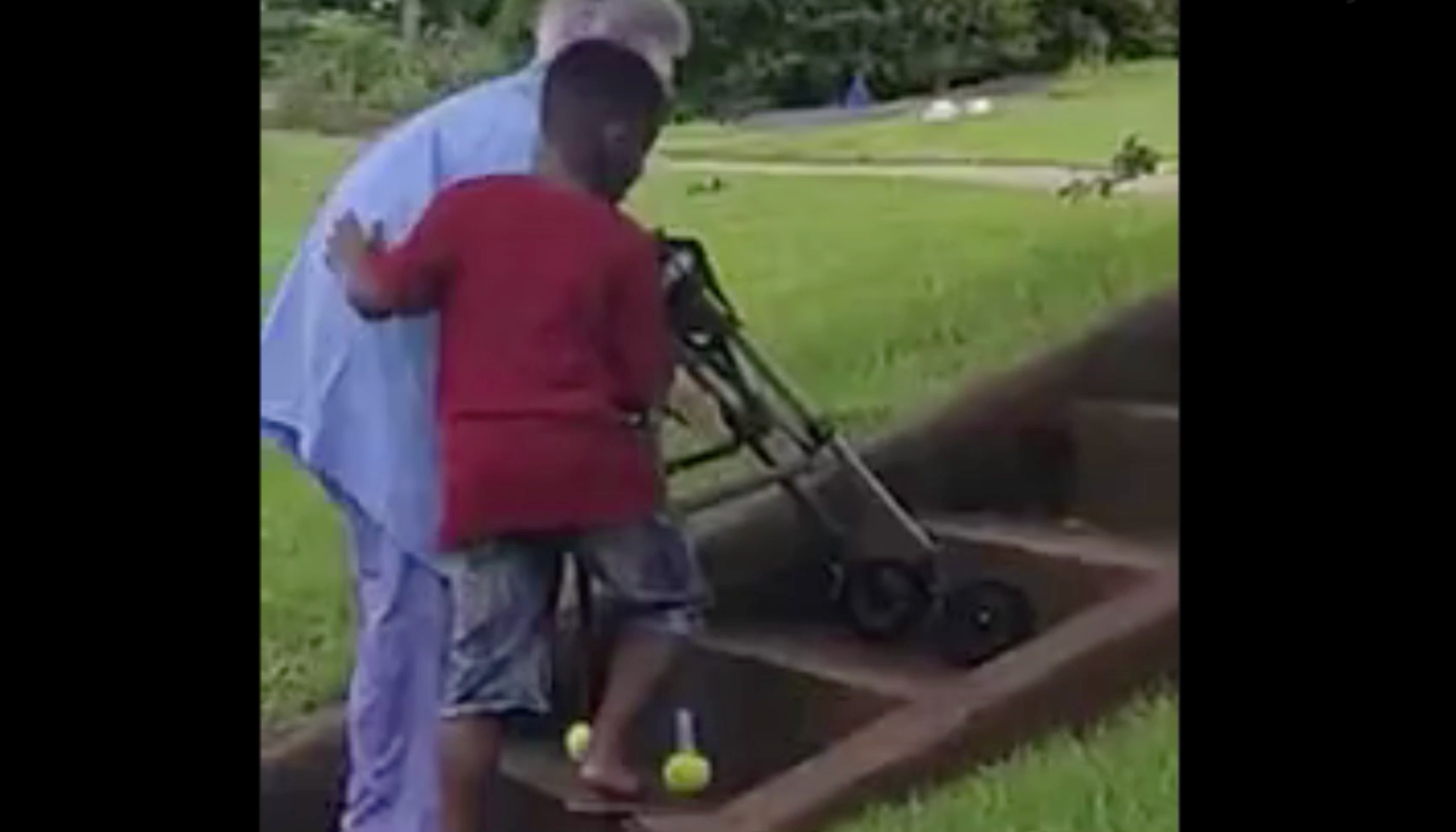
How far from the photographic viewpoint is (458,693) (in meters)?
4.16

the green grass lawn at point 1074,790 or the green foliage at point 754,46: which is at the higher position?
the green foliage at point 754,46

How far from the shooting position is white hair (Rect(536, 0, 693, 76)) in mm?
4137

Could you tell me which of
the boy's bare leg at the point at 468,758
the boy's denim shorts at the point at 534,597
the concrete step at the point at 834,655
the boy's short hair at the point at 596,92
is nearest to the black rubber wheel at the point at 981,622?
the concrete step at the point at 834,655

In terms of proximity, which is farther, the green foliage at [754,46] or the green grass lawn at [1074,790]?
the green grass lawn at [1074,790]

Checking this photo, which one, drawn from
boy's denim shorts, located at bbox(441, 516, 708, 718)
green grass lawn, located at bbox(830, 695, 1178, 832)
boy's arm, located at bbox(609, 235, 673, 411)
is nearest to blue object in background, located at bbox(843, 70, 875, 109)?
boy's arm, located at bbox(609, 235, 673, 411)

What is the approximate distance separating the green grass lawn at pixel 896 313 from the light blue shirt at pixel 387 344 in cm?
7

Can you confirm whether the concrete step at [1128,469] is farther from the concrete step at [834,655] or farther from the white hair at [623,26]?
the white hair at [623,26]

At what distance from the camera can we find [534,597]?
4.15m

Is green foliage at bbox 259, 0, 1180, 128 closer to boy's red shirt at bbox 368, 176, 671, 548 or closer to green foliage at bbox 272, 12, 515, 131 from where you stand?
green foliage at bbox 272, 12, 515, 131

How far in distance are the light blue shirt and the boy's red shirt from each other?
26mm

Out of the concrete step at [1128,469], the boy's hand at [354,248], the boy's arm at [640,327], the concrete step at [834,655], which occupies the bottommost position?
the concrete step at [834,655]

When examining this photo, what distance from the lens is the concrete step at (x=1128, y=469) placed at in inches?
166
